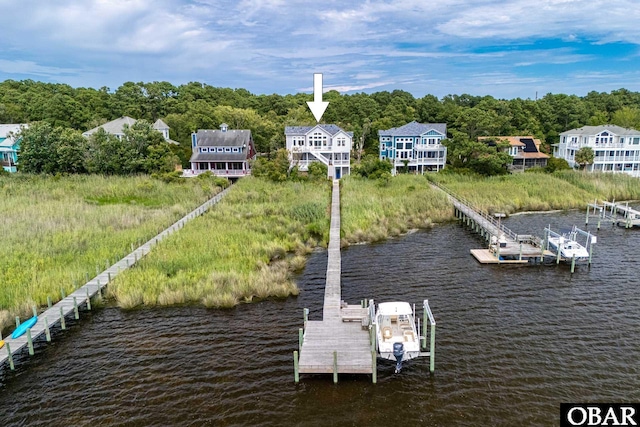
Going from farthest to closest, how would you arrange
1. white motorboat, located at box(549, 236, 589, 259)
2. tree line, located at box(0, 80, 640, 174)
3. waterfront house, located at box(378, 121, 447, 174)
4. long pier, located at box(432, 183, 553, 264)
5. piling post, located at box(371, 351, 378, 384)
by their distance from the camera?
1. tree line, located at box(0, 80, 640, 174)
2. waterfront house, located at box(378, 121, 447, 174)
3. long pier, located at box(432, 183, 553, 264)
4. white motorboat, located at box(549, 236, 589, 259)
5. piling post, located at box(371, 351, 378, 384)

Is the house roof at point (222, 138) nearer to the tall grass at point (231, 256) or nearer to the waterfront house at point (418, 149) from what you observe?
the tall grass at point (231, 256)

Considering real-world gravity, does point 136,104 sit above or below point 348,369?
above

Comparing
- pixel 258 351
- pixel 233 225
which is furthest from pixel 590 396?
pixel 233 225

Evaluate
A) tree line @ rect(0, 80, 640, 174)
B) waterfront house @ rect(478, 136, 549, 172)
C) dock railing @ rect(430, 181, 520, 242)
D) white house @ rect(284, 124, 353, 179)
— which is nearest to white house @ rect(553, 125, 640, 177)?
waterfront house @ rect(478, 136, 549, 172)

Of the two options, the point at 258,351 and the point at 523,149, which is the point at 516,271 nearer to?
the point at 258,351

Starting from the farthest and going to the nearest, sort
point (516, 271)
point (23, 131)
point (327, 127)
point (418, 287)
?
1. point (327, 127)
2. point (23, 131)
3. point (516, 271)
4. point (418, 287)

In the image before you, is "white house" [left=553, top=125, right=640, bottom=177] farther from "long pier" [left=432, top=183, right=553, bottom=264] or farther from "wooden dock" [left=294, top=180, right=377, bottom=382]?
"wooden dock" [left=294, top=180, right=377, bottom=382]

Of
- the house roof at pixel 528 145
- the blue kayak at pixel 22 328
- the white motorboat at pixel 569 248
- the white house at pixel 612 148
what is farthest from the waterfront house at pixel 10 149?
the white house at pixel 612 148
